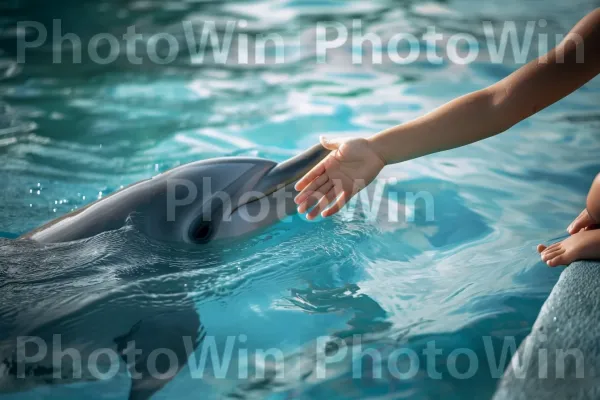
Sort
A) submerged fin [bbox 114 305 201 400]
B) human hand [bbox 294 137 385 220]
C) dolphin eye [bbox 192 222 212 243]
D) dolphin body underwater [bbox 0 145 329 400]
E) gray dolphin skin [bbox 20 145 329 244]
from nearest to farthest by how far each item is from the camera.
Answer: submerged fin [bbox 114 305 201 400], dolphin body underwater [bbox 0 145 329 400], human hand [bbox 294 137 385 220], gray dolphin skin [bbox 20 145 329 244], dolphin eye [bbox 192 222 212 243]

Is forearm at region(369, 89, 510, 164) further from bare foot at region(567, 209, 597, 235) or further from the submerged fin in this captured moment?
the submerged fin

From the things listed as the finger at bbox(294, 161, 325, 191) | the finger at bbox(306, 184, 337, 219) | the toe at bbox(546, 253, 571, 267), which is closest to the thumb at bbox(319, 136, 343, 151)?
the finger at bbox(294, 161, 325, 191)

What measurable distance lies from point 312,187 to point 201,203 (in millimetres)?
865

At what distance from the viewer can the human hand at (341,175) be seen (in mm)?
3654

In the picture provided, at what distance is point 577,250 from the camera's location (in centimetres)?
348

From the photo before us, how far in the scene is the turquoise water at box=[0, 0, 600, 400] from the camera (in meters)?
3.57

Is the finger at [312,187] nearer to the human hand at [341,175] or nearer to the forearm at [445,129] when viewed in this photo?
the human hand at [341,175]

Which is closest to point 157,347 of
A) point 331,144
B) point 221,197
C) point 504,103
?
point 221,197

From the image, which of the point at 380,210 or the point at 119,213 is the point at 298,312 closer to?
the point at 119,213

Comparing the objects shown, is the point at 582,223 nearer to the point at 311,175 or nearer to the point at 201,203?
the point at 311,175

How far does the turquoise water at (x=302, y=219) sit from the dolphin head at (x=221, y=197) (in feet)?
0.44

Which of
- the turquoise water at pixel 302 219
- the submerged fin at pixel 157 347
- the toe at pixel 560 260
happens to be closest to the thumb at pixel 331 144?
the turquoise water at pixel 302 219

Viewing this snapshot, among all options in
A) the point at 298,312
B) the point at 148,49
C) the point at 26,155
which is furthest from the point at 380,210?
the point at 148,49

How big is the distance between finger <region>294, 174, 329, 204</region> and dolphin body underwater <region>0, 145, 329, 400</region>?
1.67 feet
